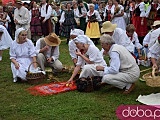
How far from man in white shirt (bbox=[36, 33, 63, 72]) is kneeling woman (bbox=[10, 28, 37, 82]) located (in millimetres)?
207

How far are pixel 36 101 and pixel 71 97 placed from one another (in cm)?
60

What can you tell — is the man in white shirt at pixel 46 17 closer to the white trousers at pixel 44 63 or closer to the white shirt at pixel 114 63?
the white trousers at pixel 44 63

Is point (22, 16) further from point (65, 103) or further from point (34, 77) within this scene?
point (65, 103)

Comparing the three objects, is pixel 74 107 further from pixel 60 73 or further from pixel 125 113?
pixel 60 73

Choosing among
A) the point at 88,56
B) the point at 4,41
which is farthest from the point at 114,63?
the point at 4,41

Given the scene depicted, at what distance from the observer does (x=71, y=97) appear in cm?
533

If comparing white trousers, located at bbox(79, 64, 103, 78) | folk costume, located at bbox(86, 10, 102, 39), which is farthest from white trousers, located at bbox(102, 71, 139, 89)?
folk costume, located at bbox(86, 10, 102, 39)

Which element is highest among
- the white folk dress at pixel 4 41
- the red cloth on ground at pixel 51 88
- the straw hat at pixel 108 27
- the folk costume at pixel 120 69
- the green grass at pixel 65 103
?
the straw hat at pixel 108 27

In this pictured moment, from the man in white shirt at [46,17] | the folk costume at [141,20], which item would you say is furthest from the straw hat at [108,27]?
the man in white shirt at [46,17]

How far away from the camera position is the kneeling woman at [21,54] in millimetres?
6449

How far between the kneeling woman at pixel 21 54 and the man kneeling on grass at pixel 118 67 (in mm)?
1972

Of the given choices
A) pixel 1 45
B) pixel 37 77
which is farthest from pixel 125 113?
pixel 1 45

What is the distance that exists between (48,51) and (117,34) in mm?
1570

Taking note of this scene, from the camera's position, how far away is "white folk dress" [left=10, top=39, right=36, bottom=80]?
652 centimetres
